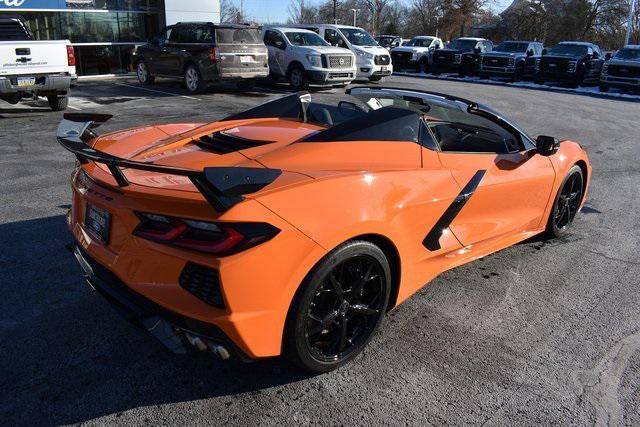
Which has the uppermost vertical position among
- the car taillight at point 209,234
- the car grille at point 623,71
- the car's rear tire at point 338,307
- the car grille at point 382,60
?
the car grille at point 382,60

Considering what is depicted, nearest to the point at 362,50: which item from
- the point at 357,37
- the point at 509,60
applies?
the point at 357,37

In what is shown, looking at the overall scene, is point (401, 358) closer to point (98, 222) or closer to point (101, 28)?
point (98, 222)

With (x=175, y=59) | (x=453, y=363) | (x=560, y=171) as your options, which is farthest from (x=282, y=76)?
(x=453, y=363)

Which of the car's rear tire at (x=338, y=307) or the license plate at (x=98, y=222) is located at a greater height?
the license plate at (x=98, y=222)

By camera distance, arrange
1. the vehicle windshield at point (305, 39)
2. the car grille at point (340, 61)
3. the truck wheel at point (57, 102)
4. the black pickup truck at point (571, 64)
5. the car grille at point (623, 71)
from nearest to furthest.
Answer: the truck wheel at point (57, 102) < the car grille at point (340, 61) < the vehicle windshield at point (305, 39) < the car grille at point (623, 71) < the black pickup truck at point (571, 64)

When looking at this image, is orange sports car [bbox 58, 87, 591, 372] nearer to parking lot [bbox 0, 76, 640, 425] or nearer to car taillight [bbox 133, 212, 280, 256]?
car taillight [bbox 133, 212, 280, 256]

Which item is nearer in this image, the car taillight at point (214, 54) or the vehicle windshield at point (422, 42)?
the car taillight at point (214, 54)

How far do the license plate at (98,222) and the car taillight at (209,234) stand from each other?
336 mm

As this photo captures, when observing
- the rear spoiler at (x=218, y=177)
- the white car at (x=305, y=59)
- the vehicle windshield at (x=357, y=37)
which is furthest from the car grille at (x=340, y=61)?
the rear spoiler at (x=218, y=177)

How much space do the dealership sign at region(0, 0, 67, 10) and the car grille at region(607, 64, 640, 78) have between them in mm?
19651

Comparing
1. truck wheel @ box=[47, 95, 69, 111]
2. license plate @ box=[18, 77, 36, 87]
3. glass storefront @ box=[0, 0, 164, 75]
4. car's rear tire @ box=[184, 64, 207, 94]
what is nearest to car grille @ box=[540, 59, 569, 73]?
car's rear tire @ box=[184, 64, 207, 94]

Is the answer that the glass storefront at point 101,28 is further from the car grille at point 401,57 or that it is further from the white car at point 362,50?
the car grille at point 401,57

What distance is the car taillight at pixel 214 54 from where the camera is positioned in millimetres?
13891

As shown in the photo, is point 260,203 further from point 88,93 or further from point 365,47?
point 365,47
